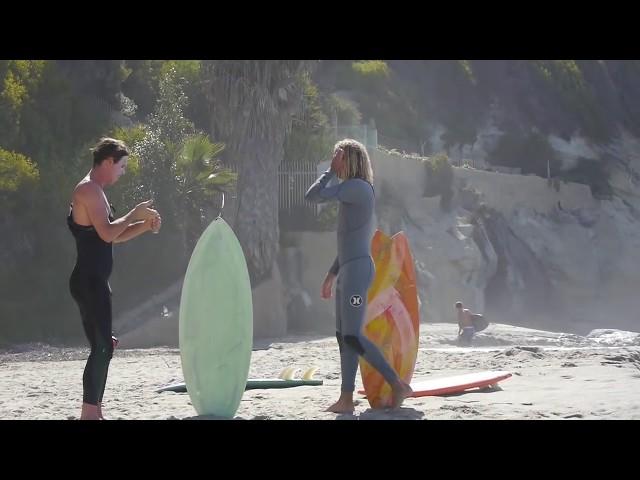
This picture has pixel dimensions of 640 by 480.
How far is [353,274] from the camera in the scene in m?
6.12

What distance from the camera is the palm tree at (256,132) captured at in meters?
18.7

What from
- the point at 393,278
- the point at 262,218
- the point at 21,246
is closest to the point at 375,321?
the point at 393,278

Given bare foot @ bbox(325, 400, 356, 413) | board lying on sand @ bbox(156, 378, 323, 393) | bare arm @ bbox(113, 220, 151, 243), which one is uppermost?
bare arm @ bbox(113, 220, 151, 243)

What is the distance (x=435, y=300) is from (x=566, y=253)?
1020 centimetres

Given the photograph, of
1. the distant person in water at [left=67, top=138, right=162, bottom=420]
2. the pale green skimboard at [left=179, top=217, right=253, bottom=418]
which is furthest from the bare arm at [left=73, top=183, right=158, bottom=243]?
the pale green skimboard at [left=179, top=217, right=253, bottom=418]

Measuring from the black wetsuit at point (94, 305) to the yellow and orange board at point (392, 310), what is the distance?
1.82 m

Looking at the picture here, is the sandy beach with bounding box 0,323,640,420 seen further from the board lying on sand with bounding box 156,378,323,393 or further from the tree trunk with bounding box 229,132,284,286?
the tree trunk with bounding box 229,132,284,286

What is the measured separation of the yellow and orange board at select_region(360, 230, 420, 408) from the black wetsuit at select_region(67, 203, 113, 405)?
1.82 metres

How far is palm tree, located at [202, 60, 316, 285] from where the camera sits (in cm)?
1872

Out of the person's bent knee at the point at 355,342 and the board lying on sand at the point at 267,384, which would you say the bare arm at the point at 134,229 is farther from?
the board lying on sand at the point at 267,384

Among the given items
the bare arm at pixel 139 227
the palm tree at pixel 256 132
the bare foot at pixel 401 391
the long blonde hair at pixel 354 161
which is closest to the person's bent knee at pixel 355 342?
the bare foot at pixel 401 391

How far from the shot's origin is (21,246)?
1939 cm

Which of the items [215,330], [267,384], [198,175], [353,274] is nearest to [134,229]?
[215,330]
